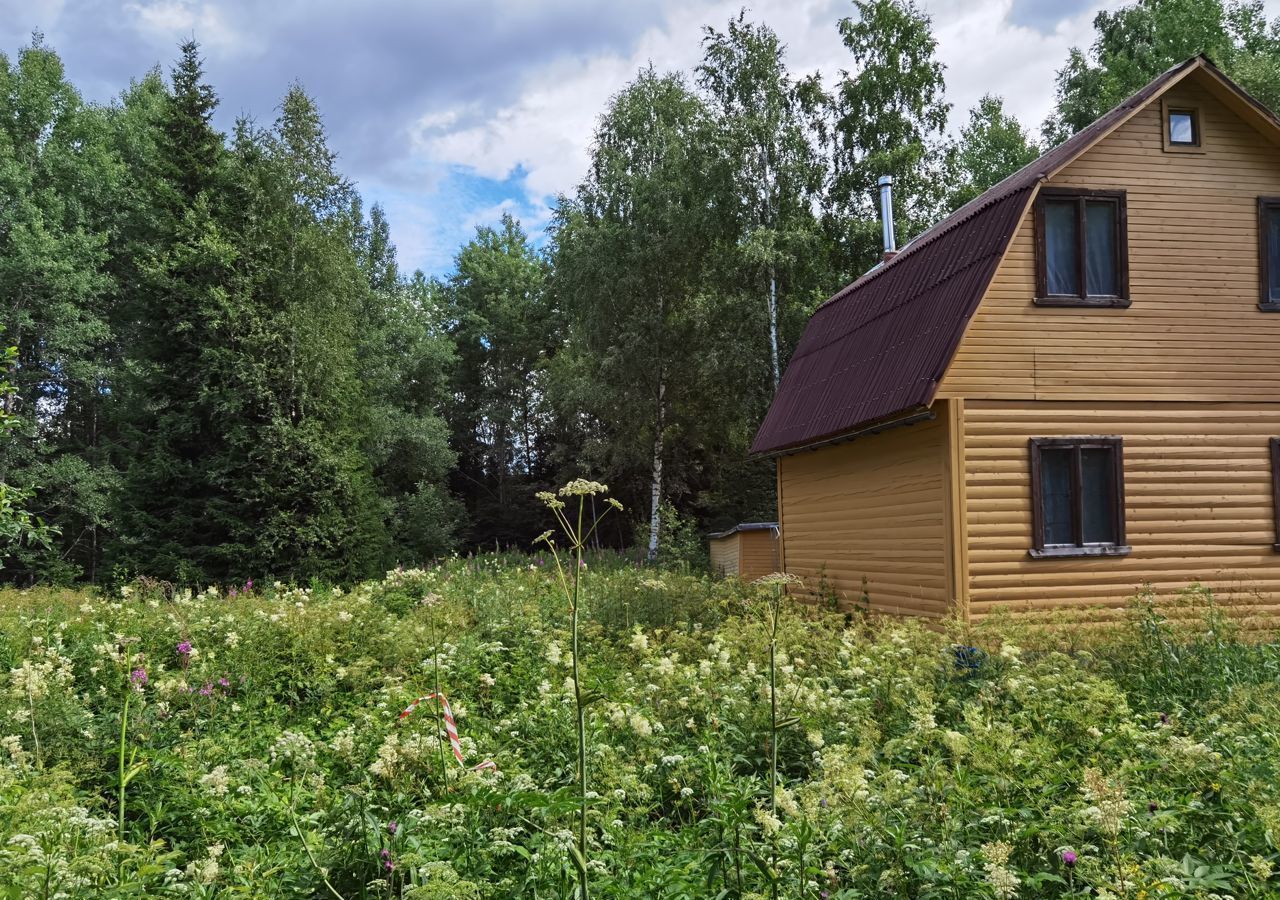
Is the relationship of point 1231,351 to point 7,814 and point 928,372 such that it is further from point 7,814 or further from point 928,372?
point 7,814

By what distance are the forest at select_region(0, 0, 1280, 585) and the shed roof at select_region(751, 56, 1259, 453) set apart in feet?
26.8

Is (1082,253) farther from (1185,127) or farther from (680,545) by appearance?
(680,545)

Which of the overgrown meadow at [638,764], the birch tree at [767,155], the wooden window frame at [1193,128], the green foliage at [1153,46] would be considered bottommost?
the overgrown meadow at [638,764]

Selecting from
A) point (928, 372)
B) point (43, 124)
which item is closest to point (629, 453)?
point (928, 372)

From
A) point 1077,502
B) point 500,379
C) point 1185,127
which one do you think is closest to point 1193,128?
point 1185,127

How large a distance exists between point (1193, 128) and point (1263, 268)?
2.02 m

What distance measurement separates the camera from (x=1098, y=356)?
35.1ft

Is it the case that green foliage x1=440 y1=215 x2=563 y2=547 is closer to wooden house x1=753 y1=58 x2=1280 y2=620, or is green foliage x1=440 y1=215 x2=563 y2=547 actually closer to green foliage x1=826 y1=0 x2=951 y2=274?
green foliage x1=826 y1=0 x2=951 y2=274

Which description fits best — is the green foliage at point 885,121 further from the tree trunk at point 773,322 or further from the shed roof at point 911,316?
the shed roof at point 911,316

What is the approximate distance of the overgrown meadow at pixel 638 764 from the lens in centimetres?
330

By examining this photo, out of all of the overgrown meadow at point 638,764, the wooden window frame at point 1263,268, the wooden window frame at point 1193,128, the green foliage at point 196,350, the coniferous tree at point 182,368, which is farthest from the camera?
the green foliage at point 196,350

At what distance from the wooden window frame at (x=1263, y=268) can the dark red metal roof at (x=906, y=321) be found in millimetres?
2071

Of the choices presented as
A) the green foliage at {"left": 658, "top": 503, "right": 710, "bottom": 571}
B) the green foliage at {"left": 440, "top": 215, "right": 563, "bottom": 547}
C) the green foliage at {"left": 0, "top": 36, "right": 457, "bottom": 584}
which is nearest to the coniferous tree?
the green foliage at {"left": 0, "top": 36, "right": 457, "bottom": 584}

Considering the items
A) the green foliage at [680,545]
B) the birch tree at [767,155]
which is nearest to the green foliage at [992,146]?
the birch tree at [767,155]
